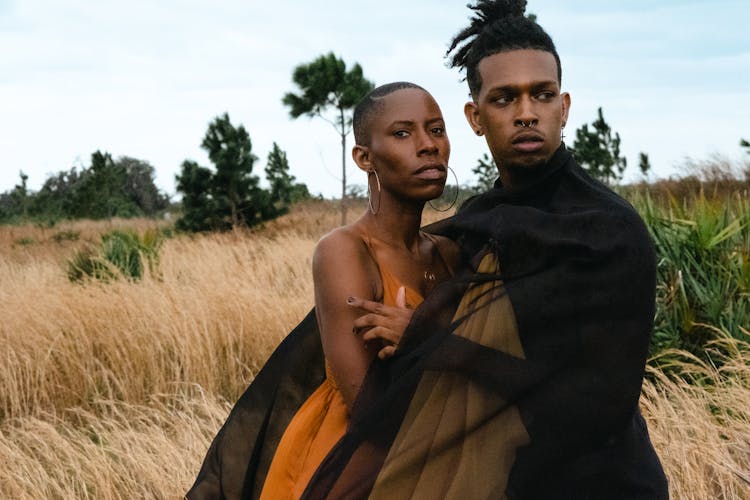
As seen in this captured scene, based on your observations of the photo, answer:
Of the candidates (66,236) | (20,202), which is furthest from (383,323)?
(20,202)

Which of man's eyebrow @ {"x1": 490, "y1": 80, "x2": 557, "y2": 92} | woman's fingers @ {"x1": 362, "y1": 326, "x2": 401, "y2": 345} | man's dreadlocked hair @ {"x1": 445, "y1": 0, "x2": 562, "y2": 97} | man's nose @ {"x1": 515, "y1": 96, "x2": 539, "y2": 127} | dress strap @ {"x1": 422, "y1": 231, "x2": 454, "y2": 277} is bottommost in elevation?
woman's fingers @ {"x1": 362, "y1": 326, "x2": 401, "y2": 345}

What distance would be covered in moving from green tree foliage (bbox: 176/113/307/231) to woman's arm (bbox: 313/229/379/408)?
694 inches

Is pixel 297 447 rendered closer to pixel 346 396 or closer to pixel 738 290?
pixel 346 396

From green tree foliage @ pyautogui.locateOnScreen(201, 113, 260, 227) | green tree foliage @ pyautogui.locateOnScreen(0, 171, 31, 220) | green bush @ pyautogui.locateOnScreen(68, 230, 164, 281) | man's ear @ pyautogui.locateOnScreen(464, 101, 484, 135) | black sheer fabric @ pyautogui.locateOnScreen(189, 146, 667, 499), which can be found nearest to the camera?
black sheer fabric @ pyautogui.locateOnScreen(189, 146, 667, 499)

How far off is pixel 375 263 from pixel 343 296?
0.13 m

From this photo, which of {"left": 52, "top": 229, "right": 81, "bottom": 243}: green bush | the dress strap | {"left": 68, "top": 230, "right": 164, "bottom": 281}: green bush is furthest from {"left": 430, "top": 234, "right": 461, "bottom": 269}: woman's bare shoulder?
{"left": 52, "top": 229, "right": 81, "bottom": 243}: green bush

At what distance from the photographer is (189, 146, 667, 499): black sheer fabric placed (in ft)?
4.47

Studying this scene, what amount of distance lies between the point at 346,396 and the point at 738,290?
4.48 meters

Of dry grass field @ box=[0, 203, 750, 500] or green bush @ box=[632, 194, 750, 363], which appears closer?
dry grass field @ box=[0, 203, 750, 500]

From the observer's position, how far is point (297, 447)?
66.8 inches

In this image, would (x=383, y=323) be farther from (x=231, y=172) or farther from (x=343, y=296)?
(x=231, y=172)

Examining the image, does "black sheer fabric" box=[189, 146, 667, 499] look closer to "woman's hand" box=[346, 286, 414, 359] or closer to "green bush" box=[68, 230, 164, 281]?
"woman's hand" box=[346, 286, 414, 359]

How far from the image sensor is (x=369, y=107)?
1689 mm

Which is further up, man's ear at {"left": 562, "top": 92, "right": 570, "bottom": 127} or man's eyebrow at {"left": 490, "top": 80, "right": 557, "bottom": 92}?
man's eyebrow at {"left": 490, "top": 80, "right": 557, "bottom": 92}
